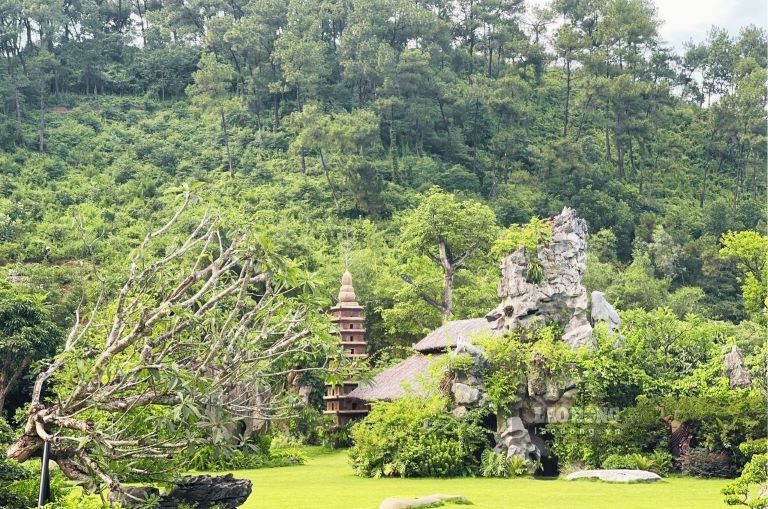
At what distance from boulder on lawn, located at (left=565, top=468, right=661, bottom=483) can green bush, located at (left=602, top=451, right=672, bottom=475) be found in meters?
0.79

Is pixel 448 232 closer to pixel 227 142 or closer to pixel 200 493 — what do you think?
pixel 227 142

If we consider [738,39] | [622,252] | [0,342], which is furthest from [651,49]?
[0,342]

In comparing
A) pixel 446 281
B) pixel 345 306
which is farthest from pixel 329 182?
pixel 345 306

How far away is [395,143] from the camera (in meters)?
48.9

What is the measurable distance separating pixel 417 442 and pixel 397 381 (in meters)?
5.58

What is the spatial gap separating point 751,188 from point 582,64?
32.7ft

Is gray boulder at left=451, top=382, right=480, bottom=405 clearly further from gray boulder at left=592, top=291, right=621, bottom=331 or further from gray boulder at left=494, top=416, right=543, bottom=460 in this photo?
gray boulder at left=592, top=291, right=621, bottom=331

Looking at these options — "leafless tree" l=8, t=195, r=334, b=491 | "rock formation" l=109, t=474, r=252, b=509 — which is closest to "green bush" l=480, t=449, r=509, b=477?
"rock formation" l=109, t=474, r=252, b=509

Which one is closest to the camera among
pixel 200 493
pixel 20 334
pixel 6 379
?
pixel 200 493

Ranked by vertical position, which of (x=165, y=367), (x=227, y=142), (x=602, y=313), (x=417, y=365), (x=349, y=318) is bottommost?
(x=165, y=367)

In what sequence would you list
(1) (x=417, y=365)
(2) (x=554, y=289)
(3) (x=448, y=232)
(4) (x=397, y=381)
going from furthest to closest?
(3) (x=448, y=232) → (1) (x=417, y=365) → (4) (x=397, y=381) → (2) (x=554, y=289)

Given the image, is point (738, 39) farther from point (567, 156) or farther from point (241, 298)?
point (241, 298)

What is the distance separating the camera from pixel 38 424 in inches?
430

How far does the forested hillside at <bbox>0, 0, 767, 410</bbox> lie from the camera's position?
123ft
